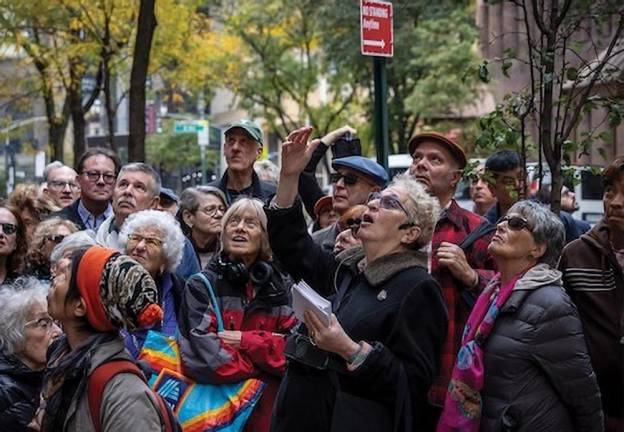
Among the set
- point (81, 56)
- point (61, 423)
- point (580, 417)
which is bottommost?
point (580, 417)

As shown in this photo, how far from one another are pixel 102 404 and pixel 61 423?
0.23 m

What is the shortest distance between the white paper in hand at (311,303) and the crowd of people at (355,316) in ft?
0.11

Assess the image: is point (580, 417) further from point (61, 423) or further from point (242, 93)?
point (242, 93)

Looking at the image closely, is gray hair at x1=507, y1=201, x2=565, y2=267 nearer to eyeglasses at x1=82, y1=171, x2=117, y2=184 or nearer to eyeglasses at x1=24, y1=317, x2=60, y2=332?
eyeglasses at x1=24, y1=317, x2=60, y2=332

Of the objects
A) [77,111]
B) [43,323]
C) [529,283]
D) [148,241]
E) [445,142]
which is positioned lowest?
[43,323]

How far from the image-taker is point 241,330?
608 centimetres

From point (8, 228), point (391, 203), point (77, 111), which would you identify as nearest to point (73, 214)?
point (8, 228)

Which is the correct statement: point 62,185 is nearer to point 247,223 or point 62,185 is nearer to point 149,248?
point 149,248

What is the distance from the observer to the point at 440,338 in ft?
15.9

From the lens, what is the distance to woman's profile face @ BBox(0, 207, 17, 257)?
23.7ft

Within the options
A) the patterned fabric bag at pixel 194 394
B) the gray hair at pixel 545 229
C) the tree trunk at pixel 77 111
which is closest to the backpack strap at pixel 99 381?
the patterned fabric bag at pixel 194 394

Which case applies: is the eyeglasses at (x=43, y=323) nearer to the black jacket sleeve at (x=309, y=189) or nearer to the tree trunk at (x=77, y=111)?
the black jacket sleeve at (x=309, y=189)

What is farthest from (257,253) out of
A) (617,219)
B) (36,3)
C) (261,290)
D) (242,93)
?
(242,93)

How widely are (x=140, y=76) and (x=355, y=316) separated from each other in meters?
10.7
